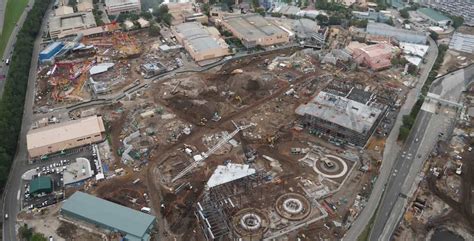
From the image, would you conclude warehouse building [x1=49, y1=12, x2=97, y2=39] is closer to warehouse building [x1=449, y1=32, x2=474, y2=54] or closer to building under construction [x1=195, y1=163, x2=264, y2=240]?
building under construction [x1=195, y1=163, x2=264, y2=240]

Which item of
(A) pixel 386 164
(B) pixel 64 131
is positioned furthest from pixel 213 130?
(A) pixel 386 164

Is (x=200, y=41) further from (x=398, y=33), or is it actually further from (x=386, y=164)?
(x=386, y=164)

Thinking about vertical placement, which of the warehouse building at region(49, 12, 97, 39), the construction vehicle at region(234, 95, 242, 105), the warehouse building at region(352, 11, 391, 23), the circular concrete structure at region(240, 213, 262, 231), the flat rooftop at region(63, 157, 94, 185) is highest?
the warehouse building at region(49, 12, 97, 39)

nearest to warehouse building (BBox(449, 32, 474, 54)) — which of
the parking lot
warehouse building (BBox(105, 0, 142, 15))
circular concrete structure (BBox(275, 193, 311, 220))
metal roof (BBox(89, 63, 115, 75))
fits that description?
circular concrete structure (BBox(275, 193, 311, 220))

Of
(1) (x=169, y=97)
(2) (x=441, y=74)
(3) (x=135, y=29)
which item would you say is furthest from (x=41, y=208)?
(2) (x=441, y=74)

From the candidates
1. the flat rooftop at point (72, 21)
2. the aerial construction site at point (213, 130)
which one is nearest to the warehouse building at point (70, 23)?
the flat rooftop at point (72, 21)

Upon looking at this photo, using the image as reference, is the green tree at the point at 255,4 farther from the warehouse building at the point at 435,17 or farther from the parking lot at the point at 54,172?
the parking lot at the point at 54,172

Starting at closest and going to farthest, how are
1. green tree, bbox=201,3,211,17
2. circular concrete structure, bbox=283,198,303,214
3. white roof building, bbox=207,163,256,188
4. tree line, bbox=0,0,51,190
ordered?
circular concrete structure, bbox=283,198,303,214, white roof building, bbox=207,163,256,188, tree line, bbox=0,0,51,190, green tree, bbox=201,3,211,17

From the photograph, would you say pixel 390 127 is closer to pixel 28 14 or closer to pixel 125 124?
pixel 125 124
